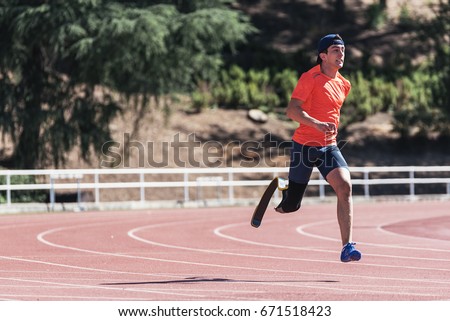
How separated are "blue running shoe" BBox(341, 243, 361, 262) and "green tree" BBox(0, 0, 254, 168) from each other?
21682 millimetres

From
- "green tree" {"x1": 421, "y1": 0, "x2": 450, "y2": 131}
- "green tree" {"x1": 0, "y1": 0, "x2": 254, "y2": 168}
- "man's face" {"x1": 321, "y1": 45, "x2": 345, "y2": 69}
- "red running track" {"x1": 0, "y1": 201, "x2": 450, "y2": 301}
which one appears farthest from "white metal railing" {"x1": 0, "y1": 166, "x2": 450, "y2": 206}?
"man's face" {"x1": 321, "y1": 45, "x2": 345, "y2": 69}

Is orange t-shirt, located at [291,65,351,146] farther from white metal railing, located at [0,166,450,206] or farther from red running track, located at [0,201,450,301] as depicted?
white metal railing, located at [0,166,450,206]

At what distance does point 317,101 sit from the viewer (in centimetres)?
1177

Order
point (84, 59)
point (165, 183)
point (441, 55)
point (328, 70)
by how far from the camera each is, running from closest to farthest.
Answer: point (328, 70)
point (165, 183)
point (84, 59)
point (441, 55)

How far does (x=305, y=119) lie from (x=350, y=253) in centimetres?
141

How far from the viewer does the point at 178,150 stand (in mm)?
44188

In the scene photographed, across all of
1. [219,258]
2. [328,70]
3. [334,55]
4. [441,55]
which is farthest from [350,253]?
[441,55]

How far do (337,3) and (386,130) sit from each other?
1261 centimetres

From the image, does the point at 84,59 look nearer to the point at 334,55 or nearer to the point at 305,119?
the point at 334,55

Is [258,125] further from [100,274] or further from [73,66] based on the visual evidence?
[100,274]

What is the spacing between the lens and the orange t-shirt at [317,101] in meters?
11.8

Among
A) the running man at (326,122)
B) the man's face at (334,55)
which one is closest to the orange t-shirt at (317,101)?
the running man at (326,122)

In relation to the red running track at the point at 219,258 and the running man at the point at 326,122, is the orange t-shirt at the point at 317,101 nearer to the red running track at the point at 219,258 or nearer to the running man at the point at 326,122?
the running man at the point at 326,122
